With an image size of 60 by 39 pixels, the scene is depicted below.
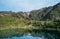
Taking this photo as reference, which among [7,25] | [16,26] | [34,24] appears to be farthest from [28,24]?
[7,25]

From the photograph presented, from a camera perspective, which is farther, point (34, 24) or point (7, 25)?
point (34, 24)

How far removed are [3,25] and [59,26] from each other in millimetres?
33758

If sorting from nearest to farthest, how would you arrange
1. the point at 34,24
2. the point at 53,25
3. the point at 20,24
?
the point at 53,25
the point at 20,24
the point at 34,24

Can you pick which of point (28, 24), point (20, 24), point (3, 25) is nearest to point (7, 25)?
point (3, 25)

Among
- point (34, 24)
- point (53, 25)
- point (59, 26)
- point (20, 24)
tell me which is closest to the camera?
point (59, 26)

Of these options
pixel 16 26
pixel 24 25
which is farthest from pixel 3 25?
pixel 24 25

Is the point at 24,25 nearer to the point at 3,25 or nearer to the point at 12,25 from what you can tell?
the point at 12,25

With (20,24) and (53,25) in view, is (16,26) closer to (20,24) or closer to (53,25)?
(20,24)

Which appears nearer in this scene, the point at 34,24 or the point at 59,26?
the point at 59,26

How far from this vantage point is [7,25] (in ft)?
357

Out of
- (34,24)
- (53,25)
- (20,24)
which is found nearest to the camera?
(53,25)

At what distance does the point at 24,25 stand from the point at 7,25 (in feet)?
56.9

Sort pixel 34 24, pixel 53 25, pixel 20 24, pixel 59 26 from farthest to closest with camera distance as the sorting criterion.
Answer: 1. pixel 34 24
2. pixel 20 24
3. pixel 53 25
4. pixel 59 26

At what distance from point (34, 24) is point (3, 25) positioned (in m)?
32.7
